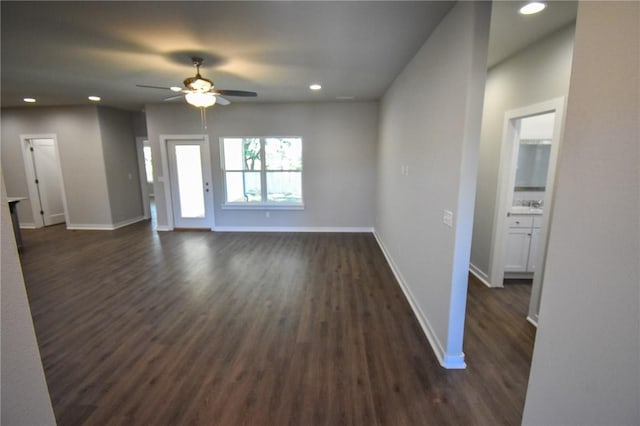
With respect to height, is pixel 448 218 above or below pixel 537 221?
above

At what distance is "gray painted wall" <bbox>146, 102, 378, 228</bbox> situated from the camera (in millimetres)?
5703

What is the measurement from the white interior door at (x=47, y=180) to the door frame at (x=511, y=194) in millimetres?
8740

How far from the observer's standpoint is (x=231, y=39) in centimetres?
262

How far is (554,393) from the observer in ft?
3.12

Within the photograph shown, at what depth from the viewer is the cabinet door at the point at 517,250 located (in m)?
3.45

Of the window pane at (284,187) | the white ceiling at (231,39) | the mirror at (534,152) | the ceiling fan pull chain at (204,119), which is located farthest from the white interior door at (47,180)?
the mirror at (534,152)

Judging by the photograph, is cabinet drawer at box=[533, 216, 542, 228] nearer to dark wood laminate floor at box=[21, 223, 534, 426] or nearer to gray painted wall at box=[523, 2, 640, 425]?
dark wood laminate floor at box=[21, 223, 534, 426]

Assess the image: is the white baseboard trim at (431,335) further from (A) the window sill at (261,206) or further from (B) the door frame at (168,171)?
(B) the door frame at (168,171)

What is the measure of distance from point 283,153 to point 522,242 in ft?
14.6

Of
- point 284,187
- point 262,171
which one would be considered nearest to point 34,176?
point 262,171

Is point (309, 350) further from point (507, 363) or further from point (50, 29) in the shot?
point (50, 29)

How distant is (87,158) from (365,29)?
264 inches

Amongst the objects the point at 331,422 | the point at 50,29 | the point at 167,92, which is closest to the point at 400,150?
the point at 331,422

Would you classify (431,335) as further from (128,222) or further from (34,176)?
(34,176)
